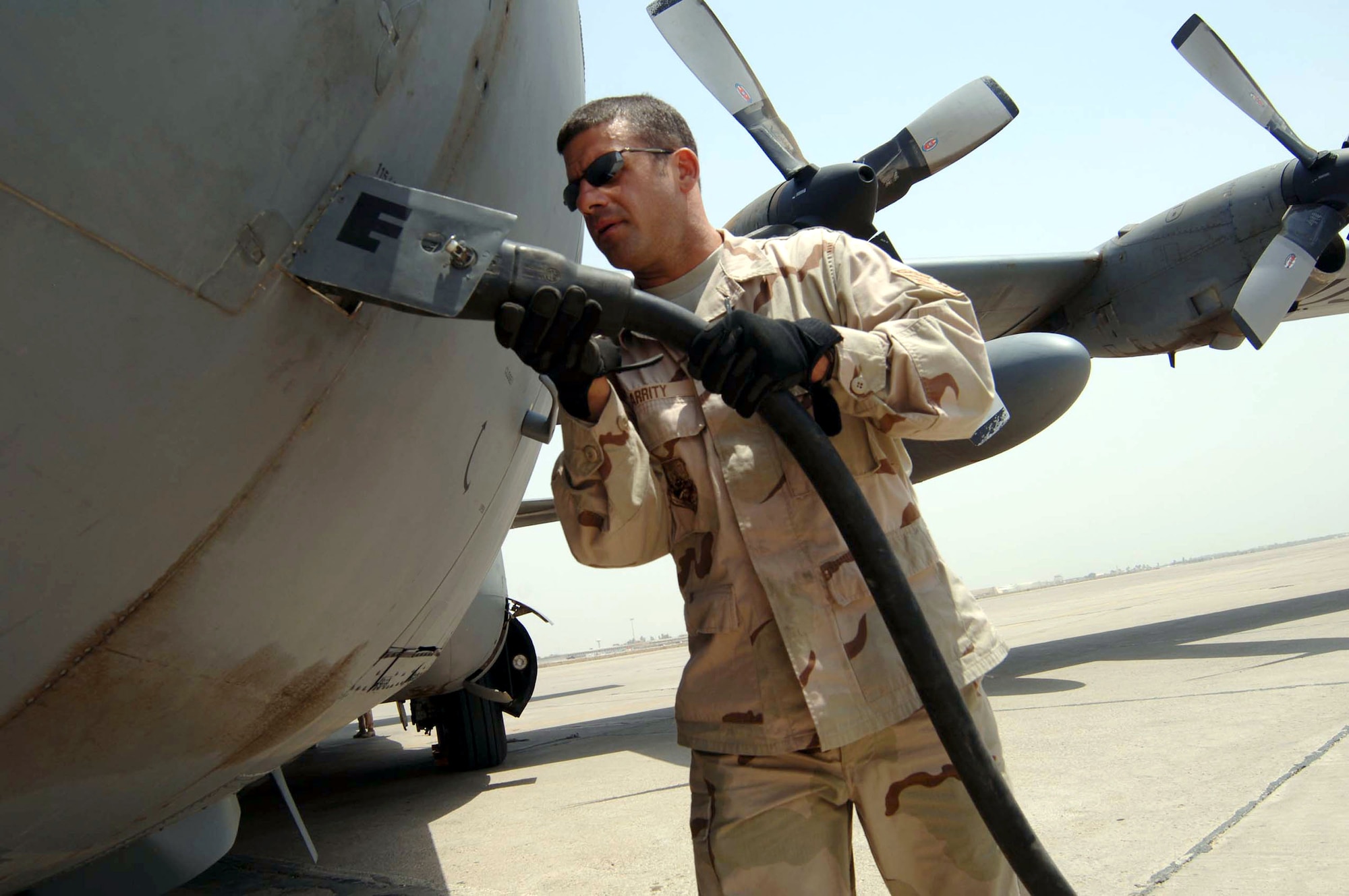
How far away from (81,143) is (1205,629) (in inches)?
354

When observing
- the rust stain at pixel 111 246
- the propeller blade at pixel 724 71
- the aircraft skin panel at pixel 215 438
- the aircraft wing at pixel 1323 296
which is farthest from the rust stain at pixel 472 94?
the aircraft wing at pixel 1323 296

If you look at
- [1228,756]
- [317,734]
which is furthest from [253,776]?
[1228,756]

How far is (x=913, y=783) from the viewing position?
143cm

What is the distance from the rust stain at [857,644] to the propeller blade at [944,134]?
13.7ft

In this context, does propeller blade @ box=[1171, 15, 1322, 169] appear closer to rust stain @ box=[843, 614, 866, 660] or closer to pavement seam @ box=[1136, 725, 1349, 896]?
pavement seam @ box=[1136, 725, 1349, 896]

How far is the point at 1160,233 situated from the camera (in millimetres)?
7613

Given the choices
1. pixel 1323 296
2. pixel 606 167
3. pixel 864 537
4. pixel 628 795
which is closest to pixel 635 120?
pixel 606 167

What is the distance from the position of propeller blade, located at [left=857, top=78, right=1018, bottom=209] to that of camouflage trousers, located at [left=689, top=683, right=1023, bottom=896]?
428 centimetres

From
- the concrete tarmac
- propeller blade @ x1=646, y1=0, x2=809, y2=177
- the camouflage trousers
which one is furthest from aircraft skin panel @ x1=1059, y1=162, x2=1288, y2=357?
the camouflage trousers

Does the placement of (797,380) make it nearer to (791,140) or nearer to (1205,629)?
(791,140)

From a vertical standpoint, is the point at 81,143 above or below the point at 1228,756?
above

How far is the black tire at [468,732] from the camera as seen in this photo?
20.4ft

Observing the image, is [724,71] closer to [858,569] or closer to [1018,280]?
[1018,280]

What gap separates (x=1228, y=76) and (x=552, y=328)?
834 centimetres
